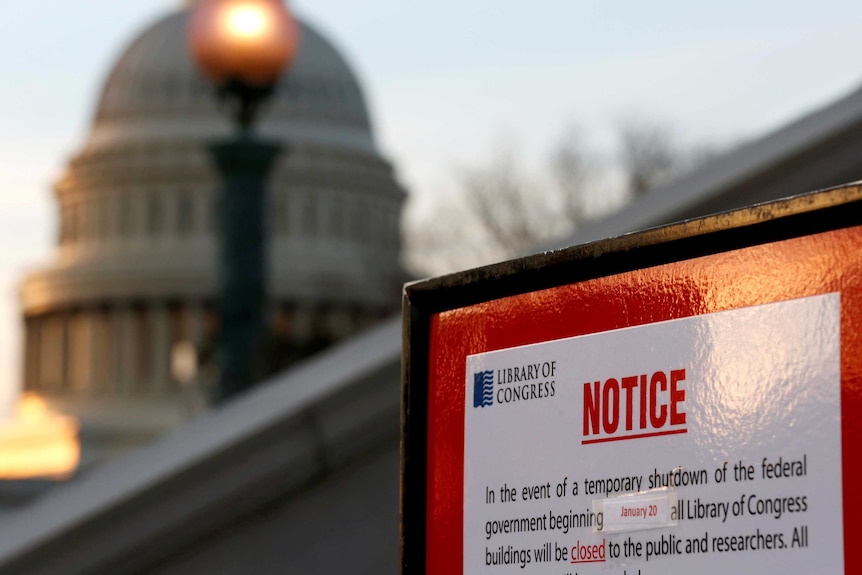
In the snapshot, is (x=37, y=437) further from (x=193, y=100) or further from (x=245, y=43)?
(x=245, y=43)

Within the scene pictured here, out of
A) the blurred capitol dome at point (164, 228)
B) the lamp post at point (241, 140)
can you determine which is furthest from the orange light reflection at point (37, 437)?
the lamp post at point (241, 140)

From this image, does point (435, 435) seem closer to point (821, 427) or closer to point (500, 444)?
point (500, 444)

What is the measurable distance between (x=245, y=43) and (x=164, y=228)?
75787 mm

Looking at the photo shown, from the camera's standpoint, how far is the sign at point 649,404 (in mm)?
1758

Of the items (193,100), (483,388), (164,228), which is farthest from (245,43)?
(193,100)

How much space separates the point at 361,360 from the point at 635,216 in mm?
857

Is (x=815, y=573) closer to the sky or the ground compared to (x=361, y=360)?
closer to the ground

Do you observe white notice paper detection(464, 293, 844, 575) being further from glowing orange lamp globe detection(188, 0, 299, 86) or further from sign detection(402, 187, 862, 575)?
glowing orange lamp globe detection(188, 0, 299, 86)

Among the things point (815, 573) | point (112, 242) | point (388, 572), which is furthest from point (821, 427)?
point (112, 242)

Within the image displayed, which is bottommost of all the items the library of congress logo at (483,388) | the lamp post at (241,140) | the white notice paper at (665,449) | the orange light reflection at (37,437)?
the white notice paper at (665,449)

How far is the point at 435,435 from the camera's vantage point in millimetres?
2268

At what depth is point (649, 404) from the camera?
1.95 meters

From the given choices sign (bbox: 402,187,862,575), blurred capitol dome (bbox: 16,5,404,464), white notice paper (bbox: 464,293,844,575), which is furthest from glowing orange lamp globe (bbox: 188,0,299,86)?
blurred capitol dome (bbox: 16,5,404,464)

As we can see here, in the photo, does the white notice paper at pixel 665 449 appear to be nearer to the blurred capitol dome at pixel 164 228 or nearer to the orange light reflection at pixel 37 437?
the orange light reflection at pixel 37 437
